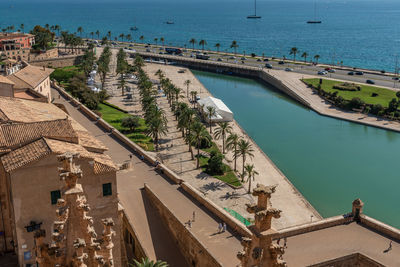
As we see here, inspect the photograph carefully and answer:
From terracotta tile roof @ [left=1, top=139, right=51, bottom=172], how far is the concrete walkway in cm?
6608

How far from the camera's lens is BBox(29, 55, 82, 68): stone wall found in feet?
374

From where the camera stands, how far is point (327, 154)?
69375mm

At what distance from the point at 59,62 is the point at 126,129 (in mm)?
58941

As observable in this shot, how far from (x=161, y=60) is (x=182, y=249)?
119251 millimetres

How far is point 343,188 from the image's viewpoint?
56594 mm

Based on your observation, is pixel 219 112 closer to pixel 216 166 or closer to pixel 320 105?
pixel 216 166

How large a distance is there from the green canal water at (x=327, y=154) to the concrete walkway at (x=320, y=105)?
1.28m

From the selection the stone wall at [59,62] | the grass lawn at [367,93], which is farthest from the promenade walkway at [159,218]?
the stone wall at [59,62]

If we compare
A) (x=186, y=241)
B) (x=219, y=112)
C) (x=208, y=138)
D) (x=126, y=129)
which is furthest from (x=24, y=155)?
(x=219, y=112)

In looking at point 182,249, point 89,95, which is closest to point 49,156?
point 182,249

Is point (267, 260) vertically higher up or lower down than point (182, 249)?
higher up

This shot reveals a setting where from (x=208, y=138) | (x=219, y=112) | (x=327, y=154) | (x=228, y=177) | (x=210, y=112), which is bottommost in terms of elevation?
(x=327, y=154)

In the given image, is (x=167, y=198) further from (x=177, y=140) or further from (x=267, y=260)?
(x=177, y=140)

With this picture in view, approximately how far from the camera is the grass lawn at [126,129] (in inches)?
2539
